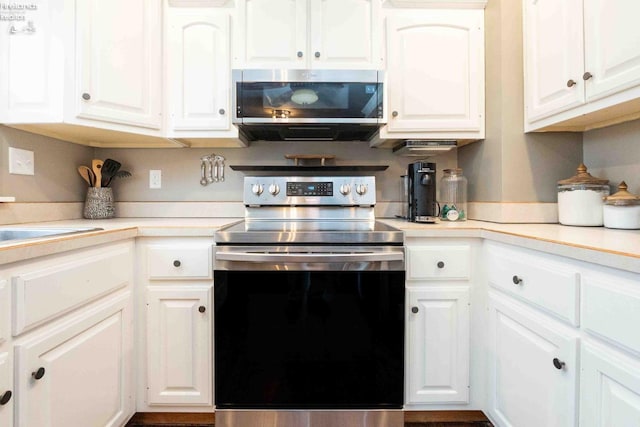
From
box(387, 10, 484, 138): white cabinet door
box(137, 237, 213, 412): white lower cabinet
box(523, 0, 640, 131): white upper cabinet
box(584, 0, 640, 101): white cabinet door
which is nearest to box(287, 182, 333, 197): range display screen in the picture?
box(387, 10, 484, 138): white cabinet door

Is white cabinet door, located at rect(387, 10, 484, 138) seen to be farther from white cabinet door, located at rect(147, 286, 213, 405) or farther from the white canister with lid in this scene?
white cabinet door, located at rect(147, 286, 213, 405)

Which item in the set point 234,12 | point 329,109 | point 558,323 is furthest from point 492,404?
point 234,12

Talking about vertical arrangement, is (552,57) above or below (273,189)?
above

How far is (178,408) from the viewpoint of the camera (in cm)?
143

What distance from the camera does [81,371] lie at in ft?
3.53

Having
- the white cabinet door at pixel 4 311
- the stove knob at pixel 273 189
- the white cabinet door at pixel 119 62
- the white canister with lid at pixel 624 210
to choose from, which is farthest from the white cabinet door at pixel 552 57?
the white cabinet door at pixel 4 311

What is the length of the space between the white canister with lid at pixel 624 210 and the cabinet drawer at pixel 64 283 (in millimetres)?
1866

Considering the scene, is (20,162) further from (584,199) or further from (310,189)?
(584,199)

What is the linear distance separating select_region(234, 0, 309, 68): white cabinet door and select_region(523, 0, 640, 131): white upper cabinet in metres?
1.05

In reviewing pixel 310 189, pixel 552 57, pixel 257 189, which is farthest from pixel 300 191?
pixel 552 57

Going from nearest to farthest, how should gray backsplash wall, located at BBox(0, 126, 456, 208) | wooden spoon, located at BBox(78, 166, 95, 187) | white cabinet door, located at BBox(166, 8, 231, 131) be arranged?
white cabinet door, located at BBox(166, 8, 231, 131), wooden spoon, located at BBox(78, 166, 95, 187), gray backsplash wall, located at BBox(0, 126, 456, 208)

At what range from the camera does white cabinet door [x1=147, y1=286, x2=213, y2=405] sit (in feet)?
4.58

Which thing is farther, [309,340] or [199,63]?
[199,63]

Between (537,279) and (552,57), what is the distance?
96 cm
